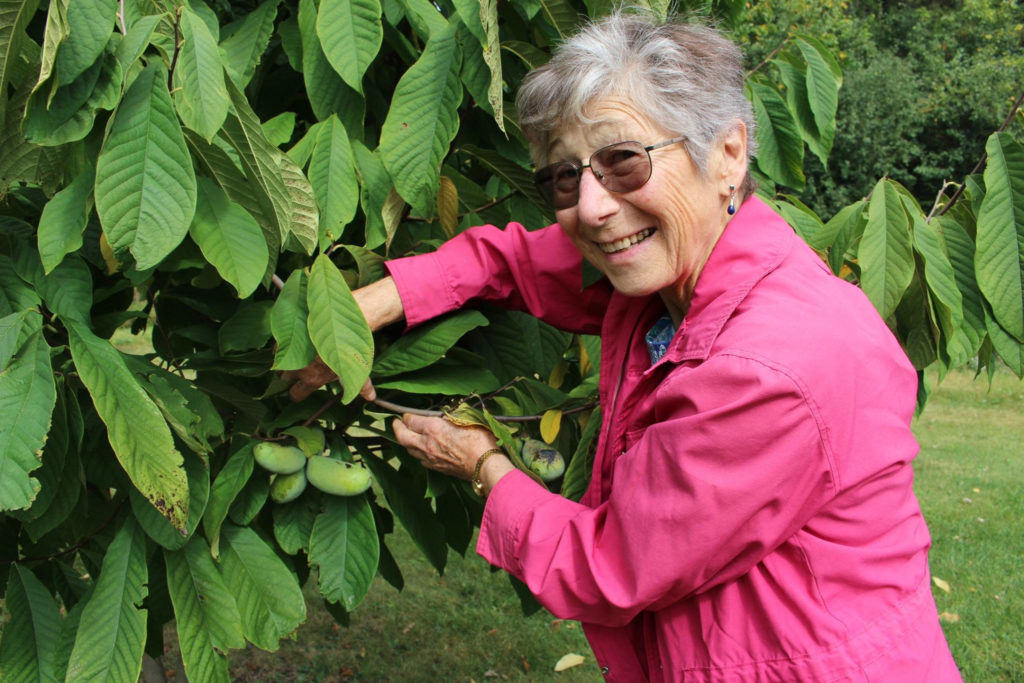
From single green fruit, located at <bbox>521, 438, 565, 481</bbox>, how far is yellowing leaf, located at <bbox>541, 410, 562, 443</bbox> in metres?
0.03

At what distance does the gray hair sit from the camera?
1.27 m

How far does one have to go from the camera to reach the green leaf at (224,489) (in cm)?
143

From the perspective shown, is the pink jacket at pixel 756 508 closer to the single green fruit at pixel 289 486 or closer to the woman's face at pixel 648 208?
the woman's face at pixel 648 208

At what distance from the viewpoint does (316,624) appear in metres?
3.97

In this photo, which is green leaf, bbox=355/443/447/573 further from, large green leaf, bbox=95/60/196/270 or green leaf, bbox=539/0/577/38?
green leaf, bbox=539/0/577/38

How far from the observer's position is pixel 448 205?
5.60 feet

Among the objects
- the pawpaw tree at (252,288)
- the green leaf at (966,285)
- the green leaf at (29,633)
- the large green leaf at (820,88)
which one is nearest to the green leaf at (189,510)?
the pawpaw tree at (252,288)

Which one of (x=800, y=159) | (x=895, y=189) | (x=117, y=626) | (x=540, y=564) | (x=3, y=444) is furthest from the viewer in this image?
(x=800, y=159)

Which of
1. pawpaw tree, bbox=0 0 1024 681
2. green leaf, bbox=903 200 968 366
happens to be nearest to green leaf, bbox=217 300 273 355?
pawpaw tree, bbox=0 0 1024 681

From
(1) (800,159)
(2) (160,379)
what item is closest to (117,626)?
(2) (160,379)

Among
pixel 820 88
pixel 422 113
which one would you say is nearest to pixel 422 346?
pixel 422 113

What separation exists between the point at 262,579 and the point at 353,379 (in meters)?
0.39

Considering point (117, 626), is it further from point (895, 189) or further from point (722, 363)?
point (895, 189)

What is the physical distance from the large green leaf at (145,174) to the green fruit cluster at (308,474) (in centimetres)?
48
